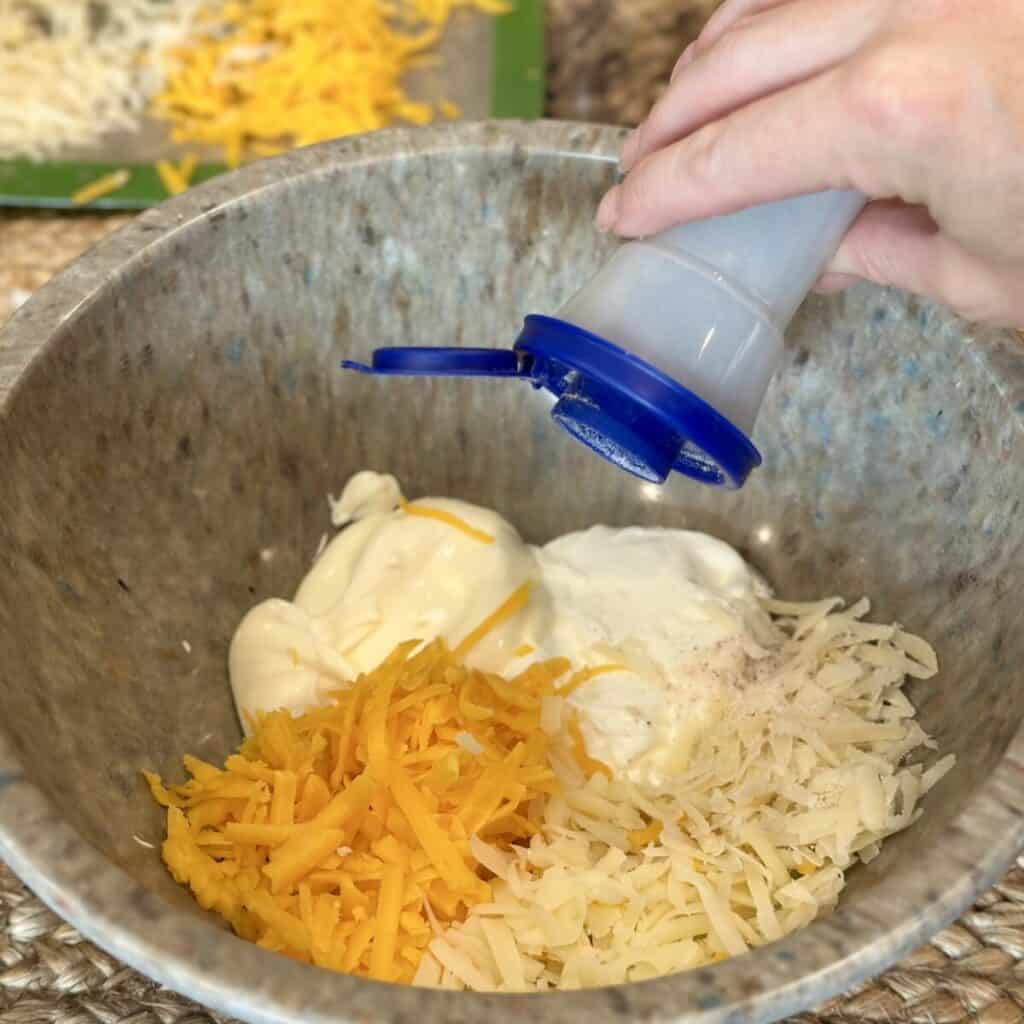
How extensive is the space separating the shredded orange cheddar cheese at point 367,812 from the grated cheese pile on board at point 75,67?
31.8 inches

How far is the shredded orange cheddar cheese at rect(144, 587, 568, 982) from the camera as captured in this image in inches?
24.5

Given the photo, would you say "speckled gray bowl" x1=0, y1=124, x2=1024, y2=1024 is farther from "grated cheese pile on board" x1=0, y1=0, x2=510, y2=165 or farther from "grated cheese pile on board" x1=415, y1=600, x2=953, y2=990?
"grated cheese pile on board" x1=0, y1=0, x2=510, y2=165

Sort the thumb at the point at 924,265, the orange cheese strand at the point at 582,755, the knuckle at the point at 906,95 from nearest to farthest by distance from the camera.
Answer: the knuckle at the point at 906,95 < the thumb at the point at 924,265 < the orange cheese strand at the point at 582,755

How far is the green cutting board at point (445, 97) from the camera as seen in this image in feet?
3.94

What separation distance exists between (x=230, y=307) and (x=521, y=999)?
0.49 metres

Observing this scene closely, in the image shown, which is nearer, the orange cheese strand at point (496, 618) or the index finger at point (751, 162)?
the index finger at point (751, 162)

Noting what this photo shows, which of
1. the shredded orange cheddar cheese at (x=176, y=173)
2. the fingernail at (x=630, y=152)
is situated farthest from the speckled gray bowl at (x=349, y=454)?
the shredded orange cheddar cheese at (x=176, y=173)

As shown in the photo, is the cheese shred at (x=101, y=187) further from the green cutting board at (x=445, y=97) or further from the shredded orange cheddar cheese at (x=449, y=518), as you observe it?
the shredded orange cheddar cheese at (x=449, y=518)

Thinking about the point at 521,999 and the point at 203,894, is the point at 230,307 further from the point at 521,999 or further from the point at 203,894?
the point at 521,999

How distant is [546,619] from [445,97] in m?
0.75

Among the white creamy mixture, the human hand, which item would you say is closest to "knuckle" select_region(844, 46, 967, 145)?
the human hand

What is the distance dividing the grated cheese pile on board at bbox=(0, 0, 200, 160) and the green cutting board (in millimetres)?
38

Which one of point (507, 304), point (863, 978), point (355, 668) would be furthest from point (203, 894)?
point (507, 304)

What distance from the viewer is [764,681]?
2.51 ft
